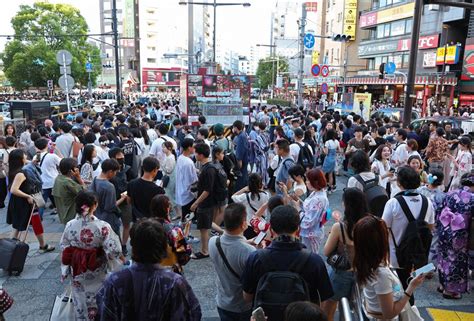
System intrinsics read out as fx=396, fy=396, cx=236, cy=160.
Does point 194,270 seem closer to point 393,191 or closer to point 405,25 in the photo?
point 393,191

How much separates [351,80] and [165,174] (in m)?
37.8

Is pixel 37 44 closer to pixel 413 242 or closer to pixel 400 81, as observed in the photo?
pixel 400 81

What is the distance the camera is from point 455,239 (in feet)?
16.0

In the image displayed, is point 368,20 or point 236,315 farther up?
point 368,20

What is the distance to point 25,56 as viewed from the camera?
38.6m

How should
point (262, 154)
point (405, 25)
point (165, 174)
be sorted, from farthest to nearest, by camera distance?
point (405, 25), point (262, 154), point (165, 174)

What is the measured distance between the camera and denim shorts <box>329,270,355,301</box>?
337cm

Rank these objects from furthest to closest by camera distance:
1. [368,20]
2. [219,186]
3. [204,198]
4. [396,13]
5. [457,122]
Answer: [368,20] < [396,13] < [457,122] < [219,186] < [204,198]

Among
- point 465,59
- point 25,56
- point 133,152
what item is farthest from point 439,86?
point 25,56

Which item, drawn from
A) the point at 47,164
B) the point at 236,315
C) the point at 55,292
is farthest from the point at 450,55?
the point at 236,315

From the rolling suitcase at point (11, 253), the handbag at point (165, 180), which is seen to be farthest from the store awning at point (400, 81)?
the rolling suitcase at point (11, 253)

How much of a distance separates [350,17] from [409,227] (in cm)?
4716

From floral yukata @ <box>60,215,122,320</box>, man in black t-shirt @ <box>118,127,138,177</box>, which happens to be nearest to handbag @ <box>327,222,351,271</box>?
floral yukata @ <box>60,215,122,320</box>

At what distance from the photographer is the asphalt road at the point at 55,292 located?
180 inches
